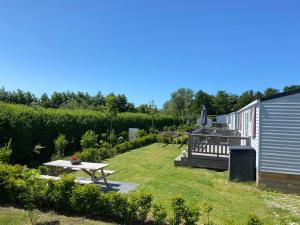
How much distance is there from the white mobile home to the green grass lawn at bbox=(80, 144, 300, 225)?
18.1 inches

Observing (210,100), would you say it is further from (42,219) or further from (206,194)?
(42,219)

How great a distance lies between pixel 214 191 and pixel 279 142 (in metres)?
2.44

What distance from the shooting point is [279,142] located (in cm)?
823

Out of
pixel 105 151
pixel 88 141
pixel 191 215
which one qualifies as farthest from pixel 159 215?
pixel 88 141

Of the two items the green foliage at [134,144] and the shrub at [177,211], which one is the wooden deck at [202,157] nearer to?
the green foliage at [134,144]

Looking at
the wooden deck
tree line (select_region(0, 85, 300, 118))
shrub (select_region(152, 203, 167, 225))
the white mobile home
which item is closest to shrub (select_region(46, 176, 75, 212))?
shrub (select_region(152, 203, 167, 225))

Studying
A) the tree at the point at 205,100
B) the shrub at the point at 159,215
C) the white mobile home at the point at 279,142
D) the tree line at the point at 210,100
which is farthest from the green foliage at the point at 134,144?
the tree at the point at 205,100

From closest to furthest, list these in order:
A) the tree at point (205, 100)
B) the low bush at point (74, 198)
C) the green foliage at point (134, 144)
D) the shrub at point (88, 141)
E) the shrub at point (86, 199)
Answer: the low bush at point (74, 198), the shrub at point (86, 199), the shrub at point (88, 141), the green foliage at point (134, 144), the tree at point (205, 100)

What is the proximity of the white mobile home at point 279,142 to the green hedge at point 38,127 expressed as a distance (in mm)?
8678

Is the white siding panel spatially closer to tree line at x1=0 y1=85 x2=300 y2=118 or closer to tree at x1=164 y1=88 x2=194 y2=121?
tree line at x1=0 y1=85 x2=300 y2=118

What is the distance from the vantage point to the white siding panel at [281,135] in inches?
319

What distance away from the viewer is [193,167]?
36.8 ft

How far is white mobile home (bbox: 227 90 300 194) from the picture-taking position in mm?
8086

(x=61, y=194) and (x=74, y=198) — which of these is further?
(x=61, y=194)
